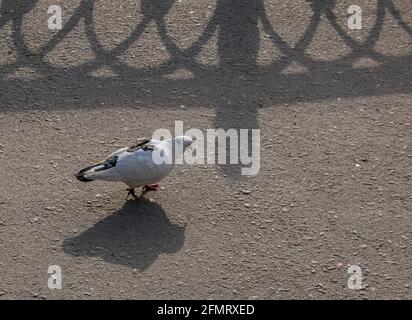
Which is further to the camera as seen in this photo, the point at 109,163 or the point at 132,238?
the point at 109,163

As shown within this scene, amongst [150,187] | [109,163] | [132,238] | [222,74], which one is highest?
[222,74]

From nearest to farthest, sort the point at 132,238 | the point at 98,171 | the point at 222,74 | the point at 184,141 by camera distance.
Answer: the point at 132,238 → the point at 98,171 → the point at 184,141 → the point at 222,74

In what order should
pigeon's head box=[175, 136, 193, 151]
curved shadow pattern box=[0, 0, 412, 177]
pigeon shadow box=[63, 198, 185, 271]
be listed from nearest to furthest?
pigeon shadow box=[63, 198, 185, 271], pigeon's head box=[175, 136, 193, 151], curved shadow pattern box=[0, 0, 412, 177]

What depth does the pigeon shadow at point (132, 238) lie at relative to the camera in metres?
4.71

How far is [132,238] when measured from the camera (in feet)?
15.9

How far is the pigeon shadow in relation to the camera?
15.5 feet

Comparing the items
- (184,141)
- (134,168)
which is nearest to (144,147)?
(134,168)

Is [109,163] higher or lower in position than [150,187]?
higher

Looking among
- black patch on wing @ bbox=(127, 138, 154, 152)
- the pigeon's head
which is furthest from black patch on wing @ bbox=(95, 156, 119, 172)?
the pigeon's head

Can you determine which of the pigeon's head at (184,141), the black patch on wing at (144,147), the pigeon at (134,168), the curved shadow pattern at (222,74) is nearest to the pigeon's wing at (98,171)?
the pigeon at (134,168)

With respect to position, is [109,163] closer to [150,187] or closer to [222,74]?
[150,187]

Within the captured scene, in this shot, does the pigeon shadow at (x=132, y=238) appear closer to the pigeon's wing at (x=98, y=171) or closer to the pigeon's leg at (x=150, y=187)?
the pigeon's leg at (x=150, y=187)

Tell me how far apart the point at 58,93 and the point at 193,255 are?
2073mm

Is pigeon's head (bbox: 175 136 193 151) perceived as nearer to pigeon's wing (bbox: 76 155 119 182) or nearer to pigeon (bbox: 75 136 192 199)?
pigeon (bbox: 75 136 192 199)
